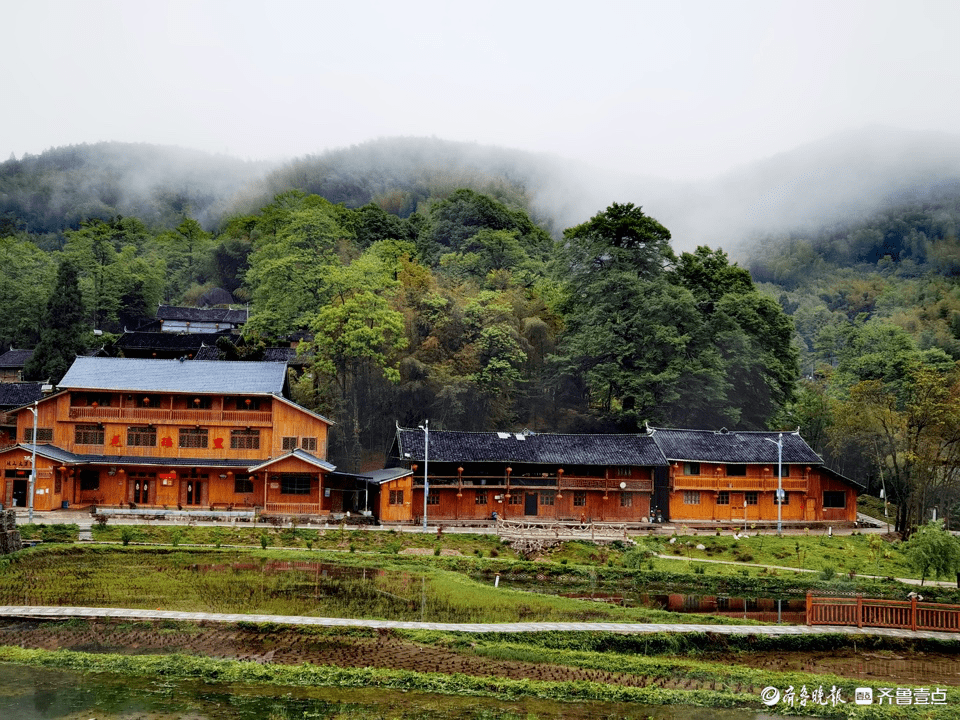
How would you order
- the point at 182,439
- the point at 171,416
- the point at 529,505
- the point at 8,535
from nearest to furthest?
the point at 8,535, the point at 171,416, the point at 182,439, the point at 529,505

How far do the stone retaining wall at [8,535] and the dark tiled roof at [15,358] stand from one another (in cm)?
3836

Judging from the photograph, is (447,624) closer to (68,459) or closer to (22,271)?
(68,459)

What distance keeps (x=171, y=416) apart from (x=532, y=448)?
21998 millimetres

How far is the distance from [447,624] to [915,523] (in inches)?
1393

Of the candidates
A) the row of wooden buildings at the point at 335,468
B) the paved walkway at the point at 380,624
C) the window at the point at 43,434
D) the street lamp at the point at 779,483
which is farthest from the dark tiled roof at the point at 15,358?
the street lamp at the point at 779,483

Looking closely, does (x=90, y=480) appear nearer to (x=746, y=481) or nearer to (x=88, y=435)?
(x=88, y=435)

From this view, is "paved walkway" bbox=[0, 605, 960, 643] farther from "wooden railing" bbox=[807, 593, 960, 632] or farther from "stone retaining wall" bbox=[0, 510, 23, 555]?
"stone retaining wall" bbox=[0, 510, 23, 555]

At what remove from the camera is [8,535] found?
36.4 meters

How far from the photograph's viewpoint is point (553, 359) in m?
62.0

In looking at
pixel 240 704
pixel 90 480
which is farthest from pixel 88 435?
pixel 240 704

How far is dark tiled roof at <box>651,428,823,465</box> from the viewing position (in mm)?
53688

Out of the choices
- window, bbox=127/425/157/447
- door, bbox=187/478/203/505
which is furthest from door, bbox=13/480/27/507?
door, bbox=187/478/203/505

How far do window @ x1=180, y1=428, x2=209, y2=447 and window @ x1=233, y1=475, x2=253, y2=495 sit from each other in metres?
3.09

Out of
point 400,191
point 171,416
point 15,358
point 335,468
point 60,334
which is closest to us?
point 335,468
